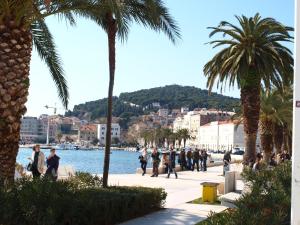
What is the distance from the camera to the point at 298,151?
169 inches

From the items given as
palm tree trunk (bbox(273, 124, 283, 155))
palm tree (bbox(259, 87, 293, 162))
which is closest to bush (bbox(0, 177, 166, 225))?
palm tree (bbox(259, 87, 293, 162))

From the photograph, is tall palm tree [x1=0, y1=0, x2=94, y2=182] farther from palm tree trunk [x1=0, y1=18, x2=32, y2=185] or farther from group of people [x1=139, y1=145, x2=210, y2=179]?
group of people [x1=139, y1=145, x2=210, y2=179]

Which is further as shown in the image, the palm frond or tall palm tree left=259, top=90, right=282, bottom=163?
tall palm tree left=259, top=90, right=282, bottom=163

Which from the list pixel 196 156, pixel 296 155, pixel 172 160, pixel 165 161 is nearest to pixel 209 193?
pixel 296 155

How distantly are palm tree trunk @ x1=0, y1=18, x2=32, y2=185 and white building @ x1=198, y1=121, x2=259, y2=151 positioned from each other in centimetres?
14147

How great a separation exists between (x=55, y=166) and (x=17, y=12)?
7422 millimetres

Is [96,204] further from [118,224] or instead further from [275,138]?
[275,138]

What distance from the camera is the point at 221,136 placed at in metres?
175

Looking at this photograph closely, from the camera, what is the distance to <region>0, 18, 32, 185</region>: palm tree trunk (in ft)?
35.2

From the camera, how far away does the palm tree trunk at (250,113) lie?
25.8 meters

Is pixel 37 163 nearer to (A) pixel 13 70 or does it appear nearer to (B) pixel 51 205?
(A) pixel 13 70

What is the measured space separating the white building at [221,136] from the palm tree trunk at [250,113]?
407ft

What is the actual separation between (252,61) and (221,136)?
151557 mm

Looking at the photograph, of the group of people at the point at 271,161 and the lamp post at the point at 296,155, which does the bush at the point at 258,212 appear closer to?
the lamp post at the point at 296,155
